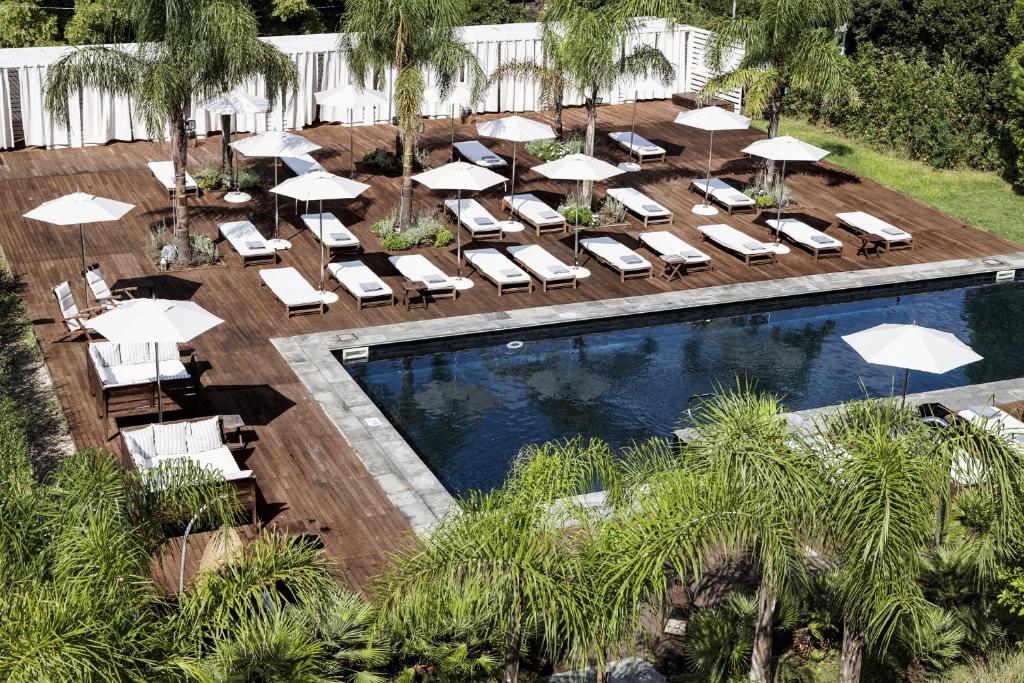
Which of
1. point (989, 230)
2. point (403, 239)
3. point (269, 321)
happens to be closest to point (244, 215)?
point (403, 239)

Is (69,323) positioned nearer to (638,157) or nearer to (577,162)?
(577,162)

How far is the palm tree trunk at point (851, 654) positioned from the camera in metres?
10.9

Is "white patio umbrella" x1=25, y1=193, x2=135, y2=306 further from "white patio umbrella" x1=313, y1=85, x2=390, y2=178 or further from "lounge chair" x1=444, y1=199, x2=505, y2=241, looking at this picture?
"white patio umbrella" x1=313, y1=85, x2=390, y2=178

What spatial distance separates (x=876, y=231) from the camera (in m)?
23.9

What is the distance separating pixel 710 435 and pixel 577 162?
12087 mm

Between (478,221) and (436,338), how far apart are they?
439cm

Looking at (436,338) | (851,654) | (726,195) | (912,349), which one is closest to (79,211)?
(436,338)

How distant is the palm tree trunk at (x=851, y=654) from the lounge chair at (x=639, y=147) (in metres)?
17.8

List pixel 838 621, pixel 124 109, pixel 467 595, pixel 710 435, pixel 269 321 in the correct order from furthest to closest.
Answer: pixel 124 109
pixel 269 321
pixel 838 621
pixel 710 435
pixel 467 595

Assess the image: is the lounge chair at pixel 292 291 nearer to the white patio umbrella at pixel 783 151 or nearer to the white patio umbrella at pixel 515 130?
the white patio umbrella at pixel 515 130

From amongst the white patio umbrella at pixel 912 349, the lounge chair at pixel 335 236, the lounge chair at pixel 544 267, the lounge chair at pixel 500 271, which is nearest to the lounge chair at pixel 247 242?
the lounge chair at pixel 335 236

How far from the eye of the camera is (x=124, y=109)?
89.2 ft

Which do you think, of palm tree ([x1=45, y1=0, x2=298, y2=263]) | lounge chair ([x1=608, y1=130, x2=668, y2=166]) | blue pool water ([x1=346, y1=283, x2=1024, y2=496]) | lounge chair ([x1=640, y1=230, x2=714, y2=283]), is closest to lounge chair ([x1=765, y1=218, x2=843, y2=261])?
blue pool water ([x1=346, y1=283, x2=1024, y2=496])

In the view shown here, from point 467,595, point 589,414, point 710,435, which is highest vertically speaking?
point 710,435
